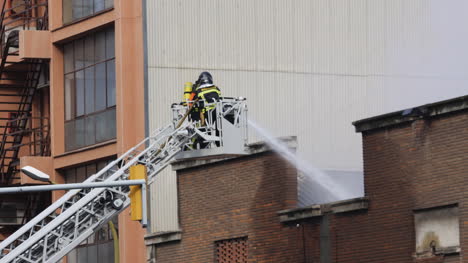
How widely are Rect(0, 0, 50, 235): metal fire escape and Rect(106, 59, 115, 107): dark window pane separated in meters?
4.04

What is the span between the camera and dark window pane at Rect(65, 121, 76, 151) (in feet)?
151

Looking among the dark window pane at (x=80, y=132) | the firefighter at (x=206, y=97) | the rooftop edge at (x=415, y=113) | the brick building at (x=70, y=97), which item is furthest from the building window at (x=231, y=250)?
the dark window pane at (x=80, y=132)

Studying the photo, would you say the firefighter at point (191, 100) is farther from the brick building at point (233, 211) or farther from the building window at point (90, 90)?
the building window at point (90, 90)

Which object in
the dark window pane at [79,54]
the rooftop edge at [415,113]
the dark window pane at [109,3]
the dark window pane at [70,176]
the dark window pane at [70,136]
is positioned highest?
the dark window pane at [109,3]

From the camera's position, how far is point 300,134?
42969 mm

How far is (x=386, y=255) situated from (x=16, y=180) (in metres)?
20.7

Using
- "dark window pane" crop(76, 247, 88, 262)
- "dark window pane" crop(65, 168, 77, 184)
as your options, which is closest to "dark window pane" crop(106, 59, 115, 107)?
"dark window pane" crop(65, 168, 77, 184)

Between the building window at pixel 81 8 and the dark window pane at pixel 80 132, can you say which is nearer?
the building window at pixel 81 8

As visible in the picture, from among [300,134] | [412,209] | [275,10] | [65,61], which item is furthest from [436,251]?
[65,61]

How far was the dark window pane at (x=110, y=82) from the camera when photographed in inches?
1748

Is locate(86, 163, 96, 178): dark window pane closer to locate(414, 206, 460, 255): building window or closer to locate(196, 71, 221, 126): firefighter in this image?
locate(196, 71, 221, 126): firefighter

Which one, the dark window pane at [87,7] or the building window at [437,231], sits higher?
the dark window pane at [87,7]

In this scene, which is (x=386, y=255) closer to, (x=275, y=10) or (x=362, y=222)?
(x=362, y=222)

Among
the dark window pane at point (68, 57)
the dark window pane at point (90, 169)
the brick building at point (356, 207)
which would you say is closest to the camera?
the brick building at point (356, 207)
